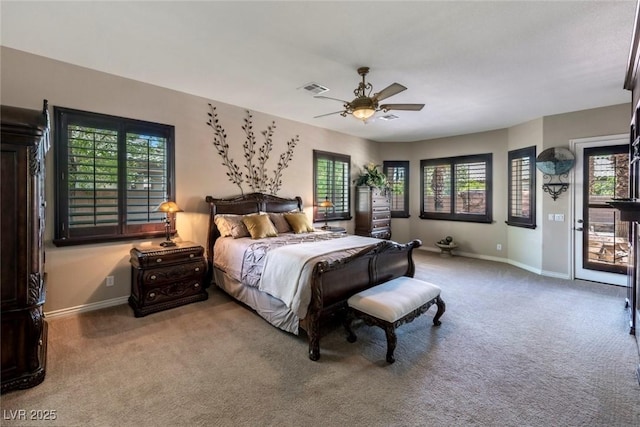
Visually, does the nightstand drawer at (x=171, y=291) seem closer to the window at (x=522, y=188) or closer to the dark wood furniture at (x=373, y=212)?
the dark wood furniture at (x=373, y=212)

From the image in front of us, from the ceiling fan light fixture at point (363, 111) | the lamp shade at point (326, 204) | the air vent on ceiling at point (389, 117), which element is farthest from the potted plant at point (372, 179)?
the ceiling fan light fixture at point (363, 111)

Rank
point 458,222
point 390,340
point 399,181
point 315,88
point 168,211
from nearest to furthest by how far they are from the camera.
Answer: point 390,340, point 168,211, point 315,88, point 458,222, point 399,181

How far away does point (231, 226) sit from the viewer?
424cm

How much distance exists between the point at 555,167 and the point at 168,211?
20.4ft

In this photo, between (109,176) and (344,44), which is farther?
(109,176)

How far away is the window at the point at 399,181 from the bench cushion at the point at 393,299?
4.97m

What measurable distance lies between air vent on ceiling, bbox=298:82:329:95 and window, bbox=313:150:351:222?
2.12 meters

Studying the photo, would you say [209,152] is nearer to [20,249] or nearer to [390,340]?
[20,249]

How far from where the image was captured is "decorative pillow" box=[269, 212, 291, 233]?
15.7ft

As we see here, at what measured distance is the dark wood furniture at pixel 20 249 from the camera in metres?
2.09

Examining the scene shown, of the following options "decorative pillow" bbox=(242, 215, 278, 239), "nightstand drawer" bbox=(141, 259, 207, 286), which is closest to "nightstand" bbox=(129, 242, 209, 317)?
"nightstand drawer" bbox=(141, 259, 207, 286)

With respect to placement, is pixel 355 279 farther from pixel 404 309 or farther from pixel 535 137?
pixel 535 137

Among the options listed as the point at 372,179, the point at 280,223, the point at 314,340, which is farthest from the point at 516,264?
the point at 314,340

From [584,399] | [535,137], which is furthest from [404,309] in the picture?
[535,137]
